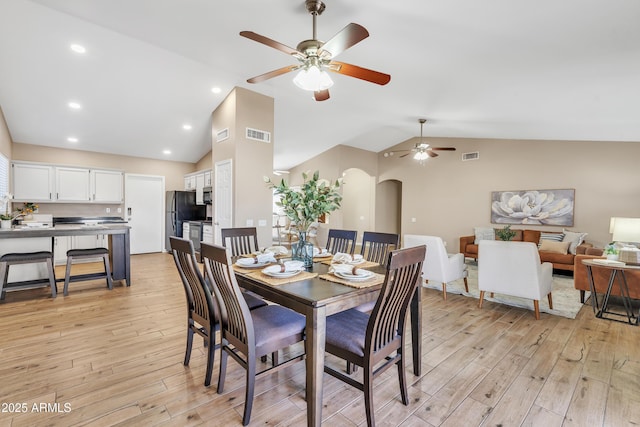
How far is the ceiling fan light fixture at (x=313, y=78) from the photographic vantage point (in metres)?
2.48

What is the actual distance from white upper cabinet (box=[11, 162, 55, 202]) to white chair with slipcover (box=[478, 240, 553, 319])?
320 inches

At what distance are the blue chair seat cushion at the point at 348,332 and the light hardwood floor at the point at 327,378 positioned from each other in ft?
1.50

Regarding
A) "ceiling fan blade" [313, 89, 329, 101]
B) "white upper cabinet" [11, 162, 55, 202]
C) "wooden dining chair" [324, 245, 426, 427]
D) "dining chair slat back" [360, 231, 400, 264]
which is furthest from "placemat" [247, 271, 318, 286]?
"white upper cabinet" [11, 162, 55, 202]

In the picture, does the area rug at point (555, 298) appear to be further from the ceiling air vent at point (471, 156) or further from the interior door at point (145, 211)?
the interior door at point (145, 211)

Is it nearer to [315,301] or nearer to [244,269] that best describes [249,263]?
[244,269]

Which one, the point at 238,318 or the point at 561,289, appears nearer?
the point at 238,318

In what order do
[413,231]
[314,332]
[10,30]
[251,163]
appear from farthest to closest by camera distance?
[413,231] < [251,163] < [10,30] < [314,332]

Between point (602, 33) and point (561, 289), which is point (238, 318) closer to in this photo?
point (602, 33)

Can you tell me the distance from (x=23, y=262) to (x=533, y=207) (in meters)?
9.13

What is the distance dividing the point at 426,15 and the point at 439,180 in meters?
6.17

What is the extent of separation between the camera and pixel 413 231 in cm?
854

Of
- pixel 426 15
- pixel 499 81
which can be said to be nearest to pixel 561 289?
pixel 499 81

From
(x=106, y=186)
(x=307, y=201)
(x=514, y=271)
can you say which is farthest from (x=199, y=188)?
(x=514, y=271)

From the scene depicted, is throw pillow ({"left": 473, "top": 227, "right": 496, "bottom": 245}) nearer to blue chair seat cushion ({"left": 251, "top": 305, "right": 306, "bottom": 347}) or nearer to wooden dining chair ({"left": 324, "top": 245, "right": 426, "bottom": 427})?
wooden dining chair ({"left": 324, "top": 245, "right": 426, "bottom": 427})
